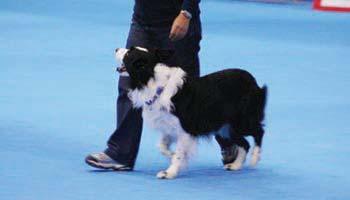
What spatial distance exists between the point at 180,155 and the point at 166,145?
280mm

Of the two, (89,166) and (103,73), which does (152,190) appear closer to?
(89,166)

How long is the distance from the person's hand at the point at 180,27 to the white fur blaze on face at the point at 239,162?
109 cm

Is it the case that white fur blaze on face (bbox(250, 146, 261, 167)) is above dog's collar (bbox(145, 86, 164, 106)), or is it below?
below

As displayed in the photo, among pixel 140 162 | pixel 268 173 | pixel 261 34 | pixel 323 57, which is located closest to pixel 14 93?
pixel 140 162

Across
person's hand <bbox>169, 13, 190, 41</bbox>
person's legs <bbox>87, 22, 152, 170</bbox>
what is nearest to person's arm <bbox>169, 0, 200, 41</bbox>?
person's hand <bbox>169, 13, 190, 41</bbox>

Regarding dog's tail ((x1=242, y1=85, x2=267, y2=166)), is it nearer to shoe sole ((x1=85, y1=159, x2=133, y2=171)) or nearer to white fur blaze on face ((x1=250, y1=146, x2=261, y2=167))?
white fur blaze on face ((x1=250, y1=146, x2=261, y2=167))

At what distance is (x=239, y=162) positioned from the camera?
22.3ft

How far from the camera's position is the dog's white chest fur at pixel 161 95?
619 centimetres

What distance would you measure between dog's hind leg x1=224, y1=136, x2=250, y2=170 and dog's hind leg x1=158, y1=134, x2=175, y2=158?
0.46 metres

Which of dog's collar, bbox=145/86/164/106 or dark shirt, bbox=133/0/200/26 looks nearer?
dog's collar, bbox=145/86/164/106

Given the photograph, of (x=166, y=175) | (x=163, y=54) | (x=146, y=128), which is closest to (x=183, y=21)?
(x=163, y=54)

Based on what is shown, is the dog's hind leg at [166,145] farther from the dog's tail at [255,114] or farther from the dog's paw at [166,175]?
the dog's tail at [255,114]

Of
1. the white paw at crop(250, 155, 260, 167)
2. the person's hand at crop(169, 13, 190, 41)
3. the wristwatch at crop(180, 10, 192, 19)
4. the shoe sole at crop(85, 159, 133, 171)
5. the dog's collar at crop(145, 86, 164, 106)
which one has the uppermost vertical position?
the wristwatch at crop(180, 10, 192, 19)

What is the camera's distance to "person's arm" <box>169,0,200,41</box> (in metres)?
6.27
